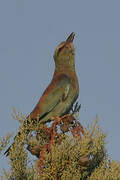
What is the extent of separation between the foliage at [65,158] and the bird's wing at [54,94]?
151 centimetres

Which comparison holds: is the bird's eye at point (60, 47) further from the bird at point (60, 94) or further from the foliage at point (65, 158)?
the foliage at point (65, 158)

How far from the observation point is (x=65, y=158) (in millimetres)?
5137

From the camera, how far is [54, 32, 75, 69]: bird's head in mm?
7955

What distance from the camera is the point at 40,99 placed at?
7379 mm

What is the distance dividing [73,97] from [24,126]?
5.41 ft

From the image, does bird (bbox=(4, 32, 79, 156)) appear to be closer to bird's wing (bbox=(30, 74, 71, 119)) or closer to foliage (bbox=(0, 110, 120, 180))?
bird's wing (bbox=(30, 74, 71, 119))

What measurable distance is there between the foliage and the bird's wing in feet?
4.97

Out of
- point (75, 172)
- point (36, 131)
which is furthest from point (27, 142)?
point (75, 172)

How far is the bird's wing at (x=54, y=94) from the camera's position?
7231 mm

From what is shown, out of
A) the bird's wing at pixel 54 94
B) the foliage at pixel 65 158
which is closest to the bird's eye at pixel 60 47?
the bird's wing at pixel 54 94

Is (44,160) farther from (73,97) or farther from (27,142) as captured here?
(73,97)

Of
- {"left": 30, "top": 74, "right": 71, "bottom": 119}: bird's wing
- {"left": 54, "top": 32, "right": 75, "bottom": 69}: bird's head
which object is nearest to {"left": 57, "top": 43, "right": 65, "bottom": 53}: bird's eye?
{"left": 54, "top": 32, "right": 75, "bottom": 69}: bird's head

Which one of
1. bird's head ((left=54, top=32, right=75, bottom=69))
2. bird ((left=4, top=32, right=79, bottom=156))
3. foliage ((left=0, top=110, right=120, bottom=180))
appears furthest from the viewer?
bird's head ((left=54, top=32, right=75, bottom=69))

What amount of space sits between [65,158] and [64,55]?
319cm
